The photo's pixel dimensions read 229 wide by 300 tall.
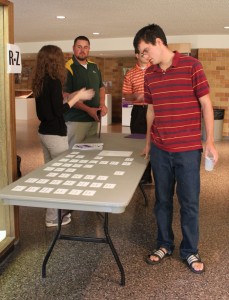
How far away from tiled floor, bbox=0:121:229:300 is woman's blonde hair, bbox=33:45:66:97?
115 cm

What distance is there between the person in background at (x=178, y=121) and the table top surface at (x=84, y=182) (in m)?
0.21

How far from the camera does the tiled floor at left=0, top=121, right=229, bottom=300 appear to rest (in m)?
2.06

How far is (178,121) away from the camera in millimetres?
2076

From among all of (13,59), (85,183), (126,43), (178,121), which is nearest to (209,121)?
(178,121)

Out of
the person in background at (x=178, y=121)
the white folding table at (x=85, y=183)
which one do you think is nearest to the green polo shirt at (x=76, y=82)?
the white folding table at (x=85, y=183)

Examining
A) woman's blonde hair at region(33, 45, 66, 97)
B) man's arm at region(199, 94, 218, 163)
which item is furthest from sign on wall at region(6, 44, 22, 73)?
man's arm at region(199, 94, 218, 163)

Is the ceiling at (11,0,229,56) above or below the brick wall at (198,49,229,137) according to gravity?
above

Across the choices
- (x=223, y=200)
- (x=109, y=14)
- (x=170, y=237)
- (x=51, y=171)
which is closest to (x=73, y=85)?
(x=51, y=171)

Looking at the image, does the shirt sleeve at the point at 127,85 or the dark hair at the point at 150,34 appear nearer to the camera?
the dark hair at the point at 150,34

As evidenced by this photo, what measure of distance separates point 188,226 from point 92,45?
6.87 metres

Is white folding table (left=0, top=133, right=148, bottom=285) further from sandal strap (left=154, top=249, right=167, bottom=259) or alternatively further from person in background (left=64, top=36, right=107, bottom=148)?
person in background (left=64, top=36, right=107, bottom=148)

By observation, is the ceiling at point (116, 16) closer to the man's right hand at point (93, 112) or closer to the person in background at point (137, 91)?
the person in background at point (137, 91)

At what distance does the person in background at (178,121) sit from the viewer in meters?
2.03

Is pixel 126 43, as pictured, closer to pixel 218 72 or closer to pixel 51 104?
pixel 218 72
